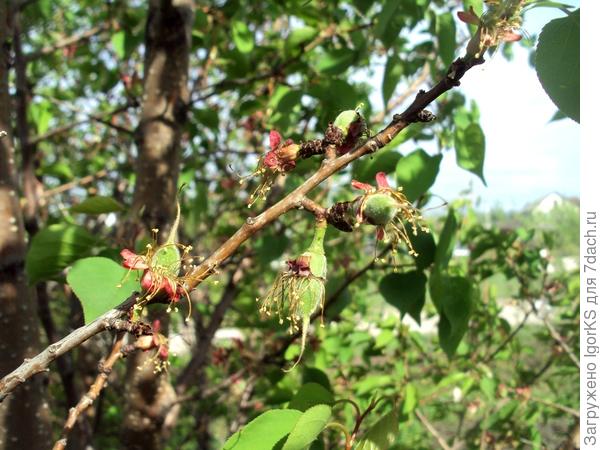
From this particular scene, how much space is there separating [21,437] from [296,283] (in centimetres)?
71

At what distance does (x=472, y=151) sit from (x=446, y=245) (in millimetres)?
249

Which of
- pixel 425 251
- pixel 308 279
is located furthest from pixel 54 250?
pixel 425 251

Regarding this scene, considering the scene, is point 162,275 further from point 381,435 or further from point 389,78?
point 389,78

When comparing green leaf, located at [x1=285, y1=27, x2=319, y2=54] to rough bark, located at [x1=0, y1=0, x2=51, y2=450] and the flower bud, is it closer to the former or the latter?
rough bark, located at [x1=0, y1=0, x2=51, y2=450]

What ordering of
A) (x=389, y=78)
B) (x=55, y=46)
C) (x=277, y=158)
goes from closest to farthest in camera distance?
(x=277, y=158)
(x=389, y=78)
(x=55, y=46)

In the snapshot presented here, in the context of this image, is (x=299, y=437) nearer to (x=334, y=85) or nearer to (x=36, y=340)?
(x=36, y=340)

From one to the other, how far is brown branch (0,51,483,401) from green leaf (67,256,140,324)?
0.14m

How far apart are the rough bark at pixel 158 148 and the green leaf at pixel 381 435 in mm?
840

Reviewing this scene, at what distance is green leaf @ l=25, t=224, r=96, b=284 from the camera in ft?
3.61

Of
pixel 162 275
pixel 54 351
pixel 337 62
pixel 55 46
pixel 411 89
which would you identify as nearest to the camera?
pixel 54 351

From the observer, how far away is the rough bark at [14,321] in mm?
1087

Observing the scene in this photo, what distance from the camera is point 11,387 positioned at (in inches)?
23.3

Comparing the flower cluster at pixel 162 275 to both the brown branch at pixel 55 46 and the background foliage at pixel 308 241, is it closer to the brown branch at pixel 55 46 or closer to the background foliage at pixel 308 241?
the background foliage at pixel 308 241

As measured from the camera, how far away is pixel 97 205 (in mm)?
1210
